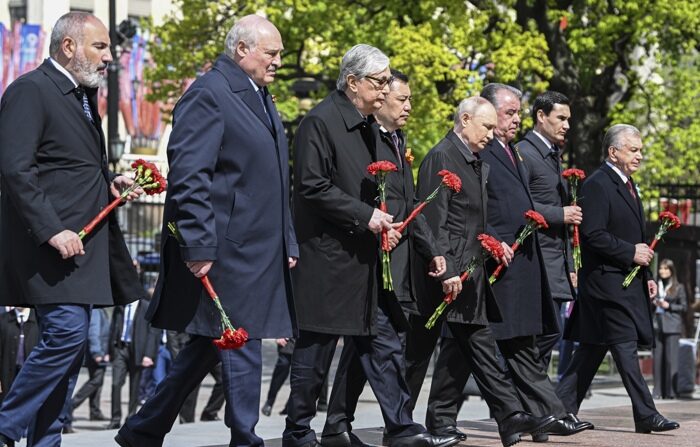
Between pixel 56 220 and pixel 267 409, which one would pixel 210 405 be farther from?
pixel 56 220

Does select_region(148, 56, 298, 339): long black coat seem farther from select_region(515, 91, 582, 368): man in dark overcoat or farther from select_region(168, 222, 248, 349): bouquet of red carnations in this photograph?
select_region(515, 91, 582, 368): man in dark overcoat

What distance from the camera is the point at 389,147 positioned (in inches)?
349

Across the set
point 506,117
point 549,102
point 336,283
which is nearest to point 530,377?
point 506,117

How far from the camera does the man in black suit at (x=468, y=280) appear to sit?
875 centimetres

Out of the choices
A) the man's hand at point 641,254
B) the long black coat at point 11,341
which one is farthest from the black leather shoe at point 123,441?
the long black coat at point 11,341

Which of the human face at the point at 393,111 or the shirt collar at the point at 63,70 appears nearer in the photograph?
the shirt collar at the point at 63,70

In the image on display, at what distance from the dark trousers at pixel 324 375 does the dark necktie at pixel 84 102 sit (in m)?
1.62

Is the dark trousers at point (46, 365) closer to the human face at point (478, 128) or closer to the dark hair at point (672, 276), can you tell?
the human face at point (478, 128)

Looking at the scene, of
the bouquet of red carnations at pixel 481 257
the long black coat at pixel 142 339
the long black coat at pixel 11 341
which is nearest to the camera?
the bouquet of red carnations at pixel 481 257

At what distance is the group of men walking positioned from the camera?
6.94m

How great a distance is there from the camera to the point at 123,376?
60.6 ft

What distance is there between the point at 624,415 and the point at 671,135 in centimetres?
1520

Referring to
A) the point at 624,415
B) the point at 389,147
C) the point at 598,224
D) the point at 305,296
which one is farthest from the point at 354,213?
the point at 624,415

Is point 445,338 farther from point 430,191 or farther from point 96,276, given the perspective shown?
point 96,276
